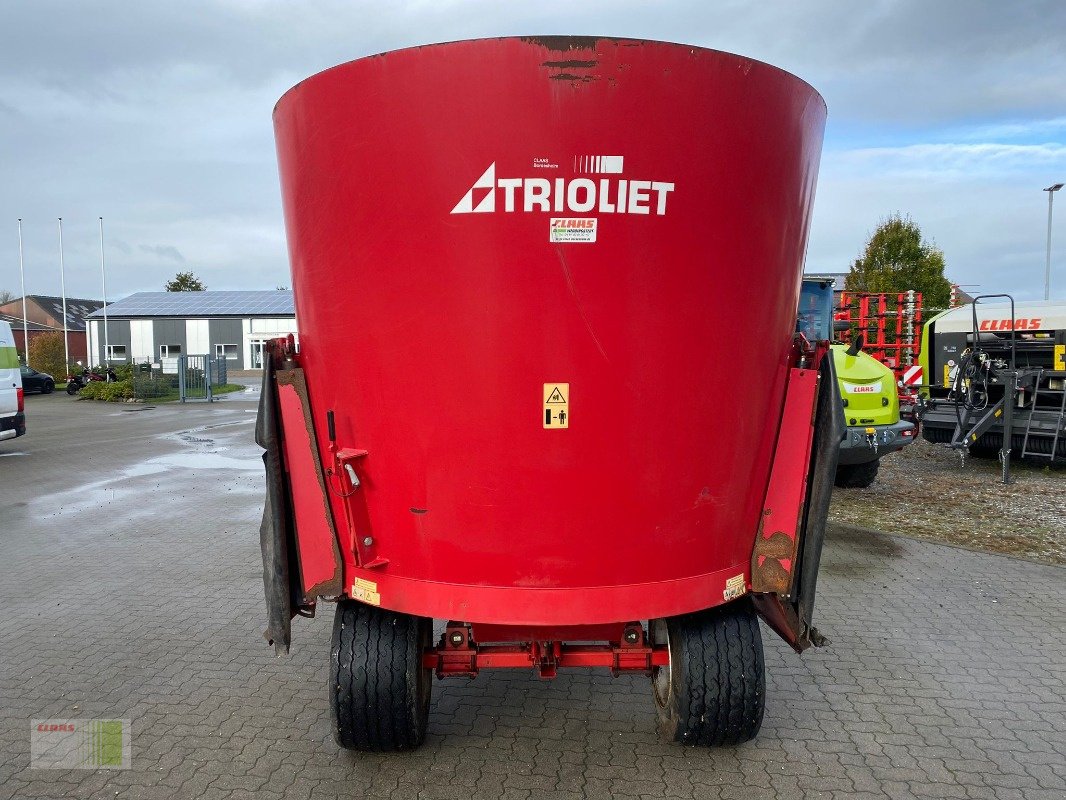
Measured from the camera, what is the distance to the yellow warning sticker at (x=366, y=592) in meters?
2.85

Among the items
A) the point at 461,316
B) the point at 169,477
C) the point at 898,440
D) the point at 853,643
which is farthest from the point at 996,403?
the point at 169,477

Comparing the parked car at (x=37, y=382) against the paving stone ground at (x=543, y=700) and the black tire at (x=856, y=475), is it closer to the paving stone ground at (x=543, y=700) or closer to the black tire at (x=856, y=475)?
the paving stone ground at (x=543, y=700)

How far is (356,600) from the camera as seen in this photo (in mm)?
3049

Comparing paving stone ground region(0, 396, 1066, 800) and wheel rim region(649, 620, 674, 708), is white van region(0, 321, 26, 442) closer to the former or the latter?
paving stone ground region(0, 396, 1066, 800)

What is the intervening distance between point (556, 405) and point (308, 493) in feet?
3.54

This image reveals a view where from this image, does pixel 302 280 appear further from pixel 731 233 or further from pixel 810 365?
pixel 810 365

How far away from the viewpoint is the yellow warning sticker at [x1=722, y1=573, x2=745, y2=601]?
2898mm

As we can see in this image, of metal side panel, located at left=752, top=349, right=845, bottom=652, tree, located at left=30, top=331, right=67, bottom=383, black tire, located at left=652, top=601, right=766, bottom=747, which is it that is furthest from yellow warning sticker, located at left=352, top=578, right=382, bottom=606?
tree, located at left=30, top=331, right=67, bottom=383

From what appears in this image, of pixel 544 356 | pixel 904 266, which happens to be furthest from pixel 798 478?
pixel 904 266

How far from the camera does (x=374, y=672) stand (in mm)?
3045

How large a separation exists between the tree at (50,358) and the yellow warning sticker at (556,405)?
40.1 metres

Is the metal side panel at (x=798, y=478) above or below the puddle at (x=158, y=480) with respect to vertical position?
above

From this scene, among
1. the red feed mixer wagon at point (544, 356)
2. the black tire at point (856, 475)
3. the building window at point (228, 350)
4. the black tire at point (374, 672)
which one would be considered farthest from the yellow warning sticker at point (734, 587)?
the building window at point (228, 350)

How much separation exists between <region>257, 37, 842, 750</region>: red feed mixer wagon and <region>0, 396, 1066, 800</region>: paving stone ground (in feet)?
1.78
